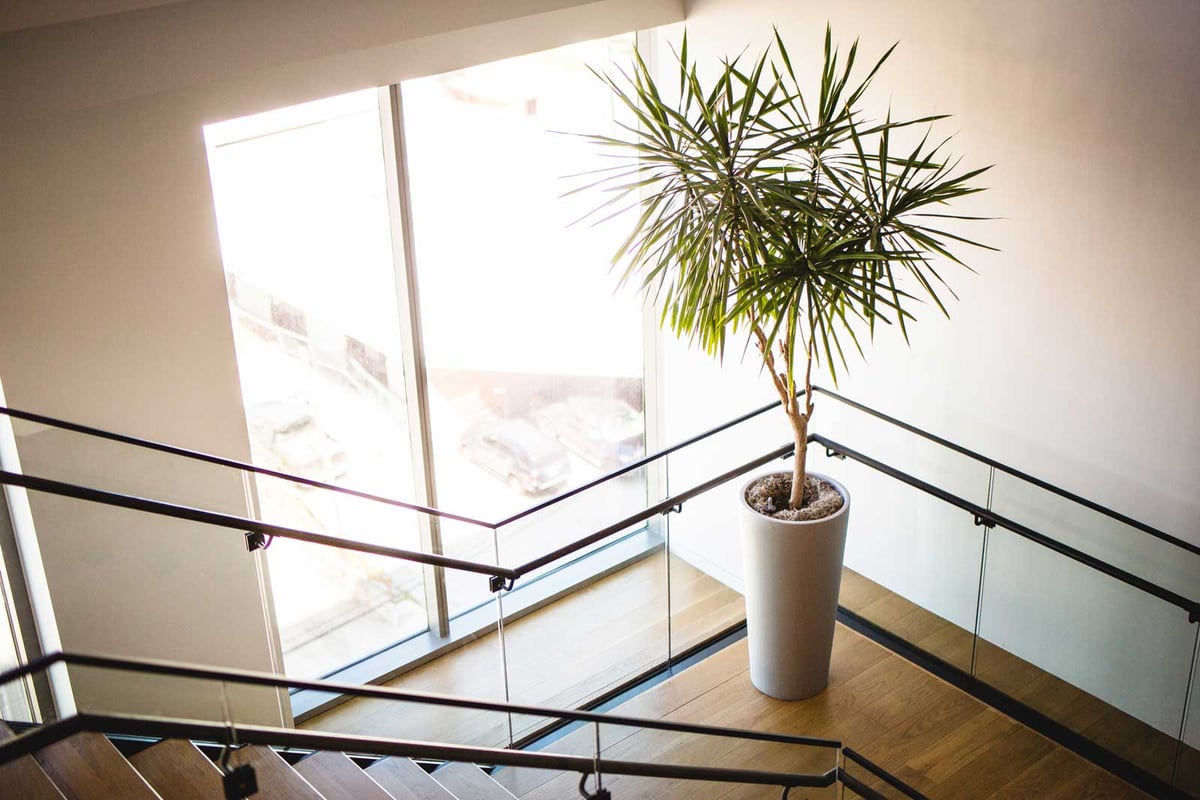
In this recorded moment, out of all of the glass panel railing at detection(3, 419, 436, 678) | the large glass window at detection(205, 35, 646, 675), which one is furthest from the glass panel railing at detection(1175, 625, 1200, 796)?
the glass panel railing at detection(3, 419, 436, 678)

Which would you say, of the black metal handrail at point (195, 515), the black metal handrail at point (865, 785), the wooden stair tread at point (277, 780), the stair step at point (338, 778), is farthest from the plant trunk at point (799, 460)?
the wooden stair tread at point (277, 780)

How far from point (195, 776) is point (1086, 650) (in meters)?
3.81

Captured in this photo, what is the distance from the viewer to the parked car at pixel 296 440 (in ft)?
18.6

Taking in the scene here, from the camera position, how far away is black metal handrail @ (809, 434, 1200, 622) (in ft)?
14.2

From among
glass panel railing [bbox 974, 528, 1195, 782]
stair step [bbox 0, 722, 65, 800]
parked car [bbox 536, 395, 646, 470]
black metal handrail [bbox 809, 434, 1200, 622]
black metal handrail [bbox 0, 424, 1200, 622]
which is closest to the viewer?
stair step [bbox 0, 722, 65, 800]

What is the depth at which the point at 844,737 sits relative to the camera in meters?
4.85

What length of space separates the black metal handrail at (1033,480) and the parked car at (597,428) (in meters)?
1.83

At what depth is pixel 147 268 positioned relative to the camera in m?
4.62

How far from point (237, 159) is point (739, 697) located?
135 inches

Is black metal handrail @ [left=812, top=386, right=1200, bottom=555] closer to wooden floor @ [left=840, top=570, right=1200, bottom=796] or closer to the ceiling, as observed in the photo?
wooden floor @ [left=840, top=570, right=1200, bottom=796]

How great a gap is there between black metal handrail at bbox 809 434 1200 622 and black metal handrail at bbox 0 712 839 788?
1721 millimetres

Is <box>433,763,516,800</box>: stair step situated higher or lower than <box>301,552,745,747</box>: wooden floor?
higher

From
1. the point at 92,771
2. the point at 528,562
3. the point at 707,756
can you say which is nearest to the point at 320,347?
the point at 528,562

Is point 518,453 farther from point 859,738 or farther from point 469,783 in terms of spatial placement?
point 859,738
